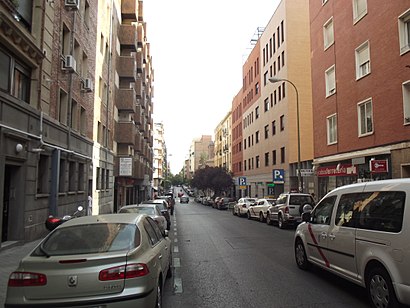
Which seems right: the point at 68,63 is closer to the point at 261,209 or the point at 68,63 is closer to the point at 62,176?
the point at 62,176

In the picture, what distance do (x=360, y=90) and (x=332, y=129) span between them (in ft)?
13.6

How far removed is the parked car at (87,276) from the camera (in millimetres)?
4066

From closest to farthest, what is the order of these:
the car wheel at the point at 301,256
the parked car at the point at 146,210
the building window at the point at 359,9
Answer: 1. the car wheel at the point at 301,256
2. the parked car at the point at 146,210
3. the building window at the point at 359,9

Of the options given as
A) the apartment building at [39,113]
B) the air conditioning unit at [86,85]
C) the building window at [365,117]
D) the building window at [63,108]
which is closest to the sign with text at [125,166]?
the apartment building at [39,113]

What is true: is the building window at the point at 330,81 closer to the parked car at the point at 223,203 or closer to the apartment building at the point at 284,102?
the apartment building at the point at 284,102

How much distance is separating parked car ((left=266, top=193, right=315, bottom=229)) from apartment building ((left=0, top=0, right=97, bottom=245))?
1025cm

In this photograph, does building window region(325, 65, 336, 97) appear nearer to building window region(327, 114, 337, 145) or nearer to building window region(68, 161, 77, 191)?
building window region(327, 114, 337, 145)

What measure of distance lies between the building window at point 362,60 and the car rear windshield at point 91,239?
1762 cm

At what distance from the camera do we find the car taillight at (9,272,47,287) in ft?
13.5

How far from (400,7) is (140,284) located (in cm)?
1732

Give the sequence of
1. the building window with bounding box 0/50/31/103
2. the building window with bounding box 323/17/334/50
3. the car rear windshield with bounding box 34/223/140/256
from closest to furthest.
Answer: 1. the car rear windshield with bounding box 34/223/140/256
2. the building window with bounding box 0/50/31/103
3. the building window with bounding box 323/17/334/50

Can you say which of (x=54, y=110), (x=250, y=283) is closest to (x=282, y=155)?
(x=54, y=110)

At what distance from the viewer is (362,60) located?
19.7 m

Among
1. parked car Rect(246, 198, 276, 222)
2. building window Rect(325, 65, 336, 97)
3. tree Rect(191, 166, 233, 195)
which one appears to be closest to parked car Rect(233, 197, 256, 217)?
parked car Rect(246, 198, 276, 222)
